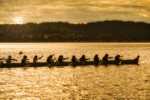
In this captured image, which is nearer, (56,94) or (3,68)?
(56,94)

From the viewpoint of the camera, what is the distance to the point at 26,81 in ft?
175

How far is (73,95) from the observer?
4159 centimetres

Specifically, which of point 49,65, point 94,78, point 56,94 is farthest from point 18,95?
point 49,65

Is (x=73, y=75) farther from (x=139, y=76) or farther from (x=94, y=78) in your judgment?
(x=139, y=76)

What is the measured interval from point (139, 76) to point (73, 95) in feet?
65.8

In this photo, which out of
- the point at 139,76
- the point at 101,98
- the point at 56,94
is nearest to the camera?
the point at 101,98

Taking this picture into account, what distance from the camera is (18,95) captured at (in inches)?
1634

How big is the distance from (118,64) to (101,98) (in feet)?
104

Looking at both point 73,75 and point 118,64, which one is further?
point 118,64

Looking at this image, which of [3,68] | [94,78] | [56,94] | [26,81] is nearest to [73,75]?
[94,78]

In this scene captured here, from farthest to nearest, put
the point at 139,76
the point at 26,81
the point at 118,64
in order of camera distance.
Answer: the point at 118,64, the point at 139,76, the point at 26,81

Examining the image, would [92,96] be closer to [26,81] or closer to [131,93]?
[131,93]

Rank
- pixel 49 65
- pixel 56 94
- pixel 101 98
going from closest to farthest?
1. pixel 101 98
2. pixel 56 94
3. pixel 49 65

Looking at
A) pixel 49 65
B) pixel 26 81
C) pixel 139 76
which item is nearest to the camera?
pixel 26 81
